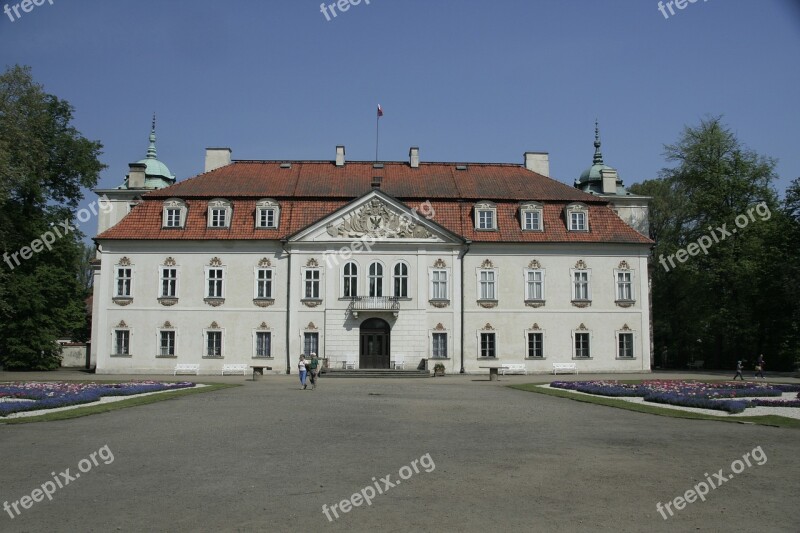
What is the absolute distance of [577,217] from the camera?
46594mm

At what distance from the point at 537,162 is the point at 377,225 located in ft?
49.3

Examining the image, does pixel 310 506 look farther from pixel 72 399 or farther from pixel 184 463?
pixel 72 399

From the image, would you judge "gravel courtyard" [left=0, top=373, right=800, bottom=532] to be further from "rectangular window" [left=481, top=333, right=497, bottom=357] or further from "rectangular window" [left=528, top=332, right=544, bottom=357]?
"rectangular window" [left=528, top=332, right=544, bottom=357]

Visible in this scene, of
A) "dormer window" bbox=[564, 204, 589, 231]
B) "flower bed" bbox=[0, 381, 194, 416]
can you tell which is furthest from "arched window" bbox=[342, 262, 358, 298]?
"flower bed" bbox=[0, 381, 194, 416]

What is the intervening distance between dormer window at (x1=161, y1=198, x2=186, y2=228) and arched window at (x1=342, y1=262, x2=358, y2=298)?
34.5 ft

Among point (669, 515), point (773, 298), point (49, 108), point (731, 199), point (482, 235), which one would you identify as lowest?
point (669, 515)

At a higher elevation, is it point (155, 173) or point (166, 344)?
point (155, 173)

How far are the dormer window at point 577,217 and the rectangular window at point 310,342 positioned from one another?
678 inches

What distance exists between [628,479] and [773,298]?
145 ft

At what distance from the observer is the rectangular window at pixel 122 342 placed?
1767 inches

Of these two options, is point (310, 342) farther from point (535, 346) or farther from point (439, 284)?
point (535, 346)

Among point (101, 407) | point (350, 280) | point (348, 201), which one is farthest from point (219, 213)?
point (101, 407)

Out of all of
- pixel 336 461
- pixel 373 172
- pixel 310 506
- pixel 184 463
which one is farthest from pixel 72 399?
pixel 373 172

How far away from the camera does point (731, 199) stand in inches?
2074
